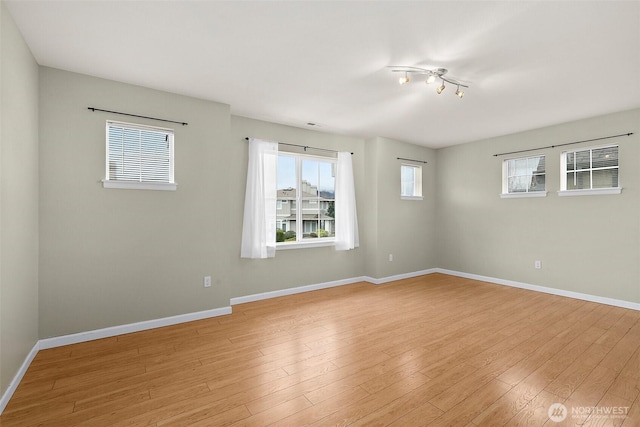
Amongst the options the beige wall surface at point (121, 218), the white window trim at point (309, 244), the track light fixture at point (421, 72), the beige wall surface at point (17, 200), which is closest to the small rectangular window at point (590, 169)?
the track light fixture at point (421, 72)

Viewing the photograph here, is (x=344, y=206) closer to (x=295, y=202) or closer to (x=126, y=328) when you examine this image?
(x=295, y=202)

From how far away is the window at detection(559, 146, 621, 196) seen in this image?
4.09 metres

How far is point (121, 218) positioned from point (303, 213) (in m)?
2.44

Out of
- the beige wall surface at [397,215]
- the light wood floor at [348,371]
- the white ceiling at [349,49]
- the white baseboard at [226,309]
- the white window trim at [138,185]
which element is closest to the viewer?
the light wood floor at [348,371]

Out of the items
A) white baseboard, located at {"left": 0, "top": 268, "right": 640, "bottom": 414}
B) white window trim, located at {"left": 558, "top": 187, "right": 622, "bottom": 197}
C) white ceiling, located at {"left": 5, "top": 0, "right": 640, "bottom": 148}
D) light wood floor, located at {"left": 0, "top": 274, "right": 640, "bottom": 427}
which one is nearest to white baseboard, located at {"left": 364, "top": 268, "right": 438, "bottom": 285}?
white baseboard, located at {"left": 0, "top": 268, "right": 640, "bottom": 414}

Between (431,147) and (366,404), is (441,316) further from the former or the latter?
(431,147)

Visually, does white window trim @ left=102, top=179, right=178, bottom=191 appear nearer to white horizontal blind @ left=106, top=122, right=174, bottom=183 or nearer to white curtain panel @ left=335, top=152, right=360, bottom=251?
white horizontal blind @ left=106, top=122, right=174, bottom=183

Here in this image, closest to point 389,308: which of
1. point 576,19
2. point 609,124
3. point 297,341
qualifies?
point 297,341

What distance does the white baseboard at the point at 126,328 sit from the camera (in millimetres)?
2760

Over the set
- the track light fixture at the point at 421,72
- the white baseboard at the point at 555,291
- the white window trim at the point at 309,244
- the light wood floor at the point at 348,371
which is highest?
the track light fixture at the point at 421,72

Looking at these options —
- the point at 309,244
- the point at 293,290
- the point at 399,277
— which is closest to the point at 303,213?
the point at 309,244

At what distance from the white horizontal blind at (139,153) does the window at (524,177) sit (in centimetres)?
521

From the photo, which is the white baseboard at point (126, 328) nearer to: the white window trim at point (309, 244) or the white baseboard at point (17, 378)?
the white baseboard at point (17, 378)

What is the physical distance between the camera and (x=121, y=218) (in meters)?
3.06
